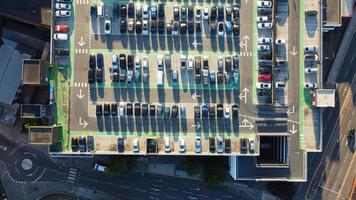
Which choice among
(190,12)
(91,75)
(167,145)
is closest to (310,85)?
(190,12)

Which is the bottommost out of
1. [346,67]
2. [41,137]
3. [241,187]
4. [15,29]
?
[241,187]

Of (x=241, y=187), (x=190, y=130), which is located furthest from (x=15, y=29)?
(x=241, y=187)

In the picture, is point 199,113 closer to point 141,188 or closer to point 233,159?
point 233,159

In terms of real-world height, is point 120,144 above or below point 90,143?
below

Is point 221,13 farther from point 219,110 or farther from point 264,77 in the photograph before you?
point 219,110

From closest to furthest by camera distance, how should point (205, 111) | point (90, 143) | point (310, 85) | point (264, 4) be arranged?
point (90, 143)
point (264, 4)
point (205, 111)
point (310, 85)

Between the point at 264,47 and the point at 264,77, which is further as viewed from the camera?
the point at 264,77

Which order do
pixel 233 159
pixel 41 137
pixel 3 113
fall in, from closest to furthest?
pixel 41 137
pixel 233 159
pixel 3 113
